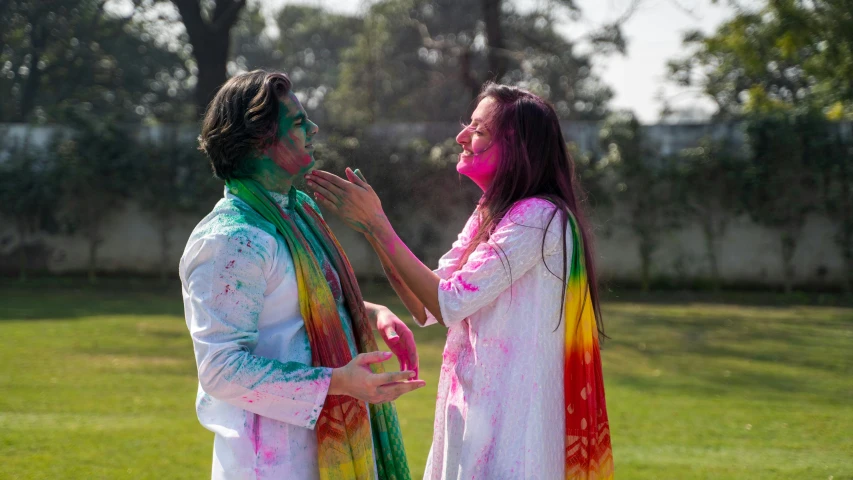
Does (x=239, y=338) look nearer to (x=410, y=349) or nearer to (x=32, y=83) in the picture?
(x=410, y=349)

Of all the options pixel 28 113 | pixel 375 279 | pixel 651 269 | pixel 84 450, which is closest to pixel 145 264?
pixel 375 279

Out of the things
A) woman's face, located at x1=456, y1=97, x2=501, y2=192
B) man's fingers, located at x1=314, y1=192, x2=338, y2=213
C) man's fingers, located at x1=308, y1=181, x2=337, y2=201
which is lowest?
man's fingers, located at x1=314, y1=192, x2=338, y2=213

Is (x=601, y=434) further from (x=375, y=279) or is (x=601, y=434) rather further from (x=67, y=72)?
(x=67, y=72)

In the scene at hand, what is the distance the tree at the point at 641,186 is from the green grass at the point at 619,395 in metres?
2.86

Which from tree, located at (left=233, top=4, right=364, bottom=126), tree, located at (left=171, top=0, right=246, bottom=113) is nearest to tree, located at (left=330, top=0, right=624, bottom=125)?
tree, located at (left=233, top=4, right=364, bottom=126)

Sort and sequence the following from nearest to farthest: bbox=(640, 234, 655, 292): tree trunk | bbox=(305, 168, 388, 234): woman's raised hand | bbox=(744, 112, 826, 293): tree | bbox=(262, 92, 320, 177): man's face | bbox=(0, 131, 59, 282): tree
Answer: bbox=(262, 92, 320, 177): man's face
bbox=(305, 168, 388, 234): woman's raised hand
bbox=(744, 112, 826, 293): tree
bbox=(640, 234, 655, 292): tree trunk
bbox=(0, 131, 59, 282): tree

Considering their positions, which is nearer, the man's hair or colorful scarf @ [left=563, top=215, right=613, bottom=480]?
the man's hair

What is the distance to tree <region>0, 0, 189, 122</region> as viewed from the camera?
23.1m

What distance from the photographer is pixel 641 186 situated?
15.0 m

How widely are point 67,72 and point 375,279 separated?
640 inches

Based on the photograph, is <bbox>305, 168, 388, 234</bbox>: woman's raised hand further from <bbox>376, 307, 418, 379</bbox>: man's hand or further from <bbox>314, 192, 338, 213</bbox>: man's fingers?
<bbox>376, 307, 418, 379</bbox>: man's hand

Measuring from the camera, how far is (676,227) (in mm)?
14938

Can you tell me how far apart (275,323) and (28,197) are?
14.8 metres

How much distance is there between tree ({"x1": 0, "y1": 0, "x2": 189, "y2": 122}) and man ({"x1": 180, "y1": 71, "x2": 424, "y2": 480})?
1783cm
